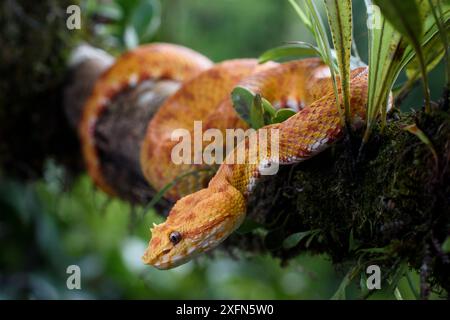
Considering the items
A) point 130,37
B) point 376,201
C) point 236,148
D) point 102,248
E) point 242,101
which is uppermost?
point 130,37

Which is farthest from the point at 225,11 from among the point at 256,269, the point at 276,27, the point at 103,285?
the point at 103,285

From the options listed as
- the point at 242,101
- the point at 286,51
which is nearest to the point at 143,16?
the point at 286,51

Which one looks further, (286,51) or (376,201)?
(286,51)

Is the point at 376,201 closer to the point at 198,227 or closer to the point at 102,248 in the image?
the point at 198,227

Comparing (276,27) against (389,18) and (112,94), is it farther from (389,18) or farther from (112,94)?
(389,18)

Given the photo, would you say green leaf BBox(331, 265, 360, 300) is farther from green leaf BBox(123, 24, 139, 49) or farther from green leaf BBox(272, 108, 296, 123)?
green leaf BBox(123, 24, 139, 49)

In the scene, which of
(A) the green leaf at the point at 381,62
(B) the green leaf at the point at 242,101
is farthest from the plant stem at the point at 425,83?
(B) the green leaf at the point at 242,101

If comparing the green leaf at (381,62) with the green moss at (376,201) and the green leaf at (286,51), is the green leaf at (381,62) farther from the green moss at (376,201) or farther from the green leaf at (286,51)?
the green leaf at (286,51)
